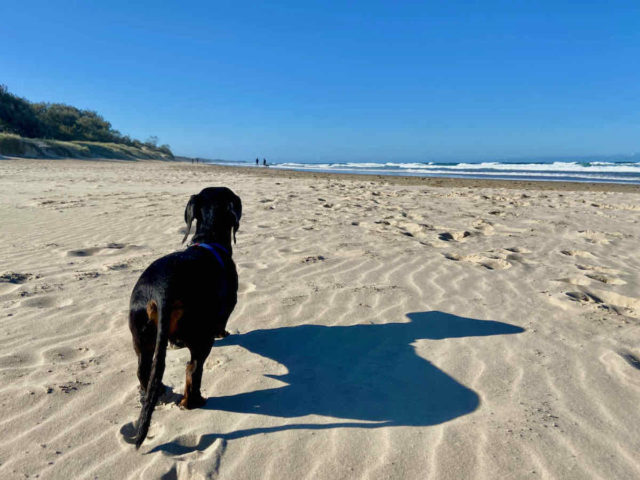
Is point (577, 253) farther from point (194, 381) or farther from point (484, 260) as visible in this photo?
point (194, 381)

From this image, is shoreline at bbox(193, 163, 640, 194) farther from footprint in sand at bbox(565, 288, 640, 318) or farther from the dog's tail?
the dog's tail

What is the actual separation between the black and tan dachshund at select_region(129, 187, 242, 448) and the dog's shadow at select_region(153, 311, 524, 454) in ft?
0.82

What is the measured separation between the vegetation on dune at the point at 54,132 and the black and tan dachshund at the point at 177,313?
3126 centimetres

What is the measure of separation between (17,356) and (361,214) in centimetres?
658

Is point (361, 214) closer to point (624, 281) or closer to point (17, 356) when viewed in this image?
point (624, 281)

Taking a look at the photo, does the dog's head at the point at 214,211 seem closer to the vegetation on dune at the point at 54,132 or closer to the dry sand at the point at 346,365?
the dry sand at the point at 346,365

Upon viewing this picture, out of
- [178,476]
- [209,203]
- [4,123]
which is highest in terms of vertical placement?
[4,123]

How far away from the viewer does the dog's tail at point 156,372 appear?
1955 millimetres

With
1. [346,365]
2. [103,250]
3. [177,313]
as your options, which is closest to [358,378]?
[346,365]

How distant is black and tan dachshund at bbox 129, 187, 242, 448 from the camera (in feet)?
6.72

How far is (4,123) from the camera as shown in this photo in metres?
36.7

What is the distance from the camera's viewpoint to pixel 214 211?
3.17m

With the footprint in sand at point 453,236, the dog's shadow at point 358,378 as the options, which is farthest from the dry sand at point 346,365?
the footprint in sand at point 453,236

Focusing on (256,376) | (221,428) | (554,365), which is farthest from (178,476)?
(554,365)
